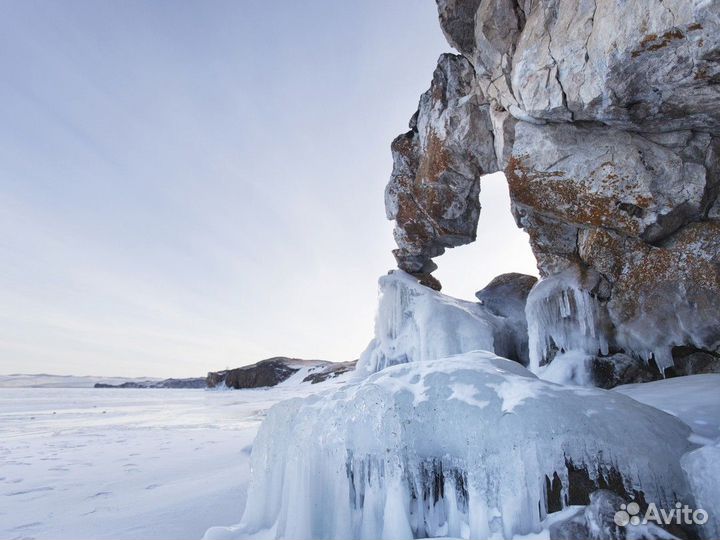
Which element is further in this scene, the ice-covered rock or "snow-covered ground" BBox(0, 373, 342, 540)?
"snow-covered ground" BBox(0, 373, 342, 540)

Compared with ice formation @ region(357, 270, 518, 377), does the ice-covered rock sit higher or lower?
lower

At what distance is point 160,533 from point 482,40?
11.2 m

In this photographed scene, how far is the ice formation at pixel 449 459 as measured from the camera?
3395mm

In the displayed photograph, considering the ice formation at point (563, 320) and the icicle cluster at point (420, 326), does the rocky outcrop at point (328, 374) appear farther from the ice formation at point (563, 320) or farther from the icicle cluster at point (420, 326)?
the ice formation at point (563, 320)

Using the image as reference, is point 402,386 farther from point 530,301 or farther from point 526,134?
point 530,301

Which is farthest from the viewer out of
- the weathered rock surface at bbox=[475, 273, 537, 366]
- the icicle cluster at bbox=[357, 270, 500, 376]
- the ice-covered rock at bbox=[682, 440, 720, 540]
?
the weathered rock surface at bbox=[475, 273, 537, 366]

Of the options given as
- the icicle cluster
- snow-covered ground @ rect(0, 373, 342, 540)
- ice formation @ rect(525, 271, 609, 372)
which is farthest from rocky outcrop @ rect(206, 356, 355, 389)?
snow-covered ground @ rect(0, 373, 342, 540)

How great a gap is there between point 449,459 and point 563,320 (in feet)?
25.8

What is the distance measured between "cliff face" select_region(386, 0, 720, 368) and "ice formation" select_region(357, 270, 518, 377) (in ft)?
8.38

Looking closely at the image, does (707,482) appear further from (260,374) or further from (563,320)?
(260,374)

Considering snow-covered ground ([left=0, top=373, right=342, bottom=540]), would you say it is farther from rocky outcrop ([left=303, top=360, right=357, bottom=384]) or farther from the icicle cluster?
rocky outcrop ([left=303, top=360, right=357, bottom=384])

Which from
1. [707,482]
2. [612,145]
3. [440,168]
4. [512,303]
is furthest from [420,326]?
[707,482]

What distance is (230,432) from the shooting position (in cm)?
873

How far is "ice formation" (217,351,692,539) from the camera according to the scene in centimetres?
339
